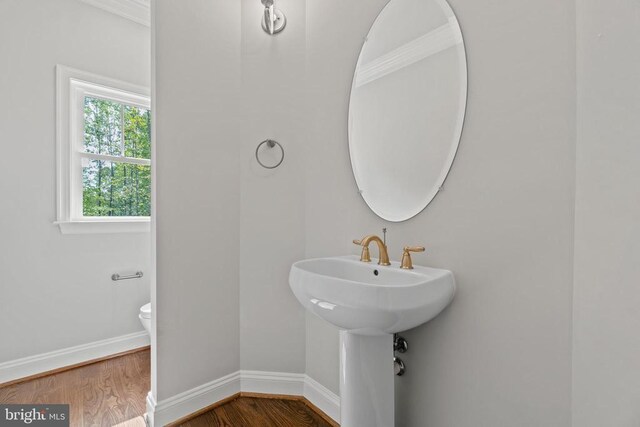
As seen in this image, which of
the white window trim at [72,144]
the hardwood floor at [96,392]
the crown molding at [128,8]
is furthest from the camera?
the crown molding at [128,8]

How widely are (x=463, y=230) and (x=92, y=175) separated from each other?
250cm

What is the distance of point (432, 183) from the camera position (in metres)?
1.17

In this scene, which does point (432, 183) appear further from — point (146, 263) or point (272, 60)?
point (146, 263)

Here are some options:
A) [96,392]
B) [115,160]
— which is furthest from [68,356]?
[115,160]

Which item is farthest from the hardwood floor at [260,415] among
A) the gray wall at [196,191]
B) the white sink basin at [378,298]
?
the white sink basin at [378,298]

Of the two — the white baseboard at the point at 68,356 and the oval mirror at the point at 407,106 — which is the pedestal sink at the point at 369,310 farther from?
the white baseboard at the point at 68,356

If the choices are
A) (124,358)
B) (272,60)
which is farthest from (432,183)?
(124,358)

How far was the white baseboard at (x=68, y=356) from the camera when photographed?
6.27 feet

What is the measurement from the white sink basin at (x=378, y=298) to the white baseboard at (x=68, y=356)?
76.6 inches

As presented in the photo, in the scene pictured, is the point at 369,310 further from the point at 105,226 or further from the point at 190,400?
the point at 105,226

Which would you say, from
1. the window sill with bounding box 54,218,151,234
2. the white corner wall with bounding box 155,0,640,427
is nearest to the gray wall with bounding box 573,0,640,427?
the white corner wall with bounding box 155,0,640,427

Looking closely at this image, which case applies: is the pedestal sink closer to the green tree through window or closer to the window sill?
the window sill

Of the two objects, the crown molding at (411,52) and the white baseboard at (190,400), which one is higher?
the crown molding at (411,52)

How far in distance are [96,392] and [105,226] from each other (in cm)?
107
